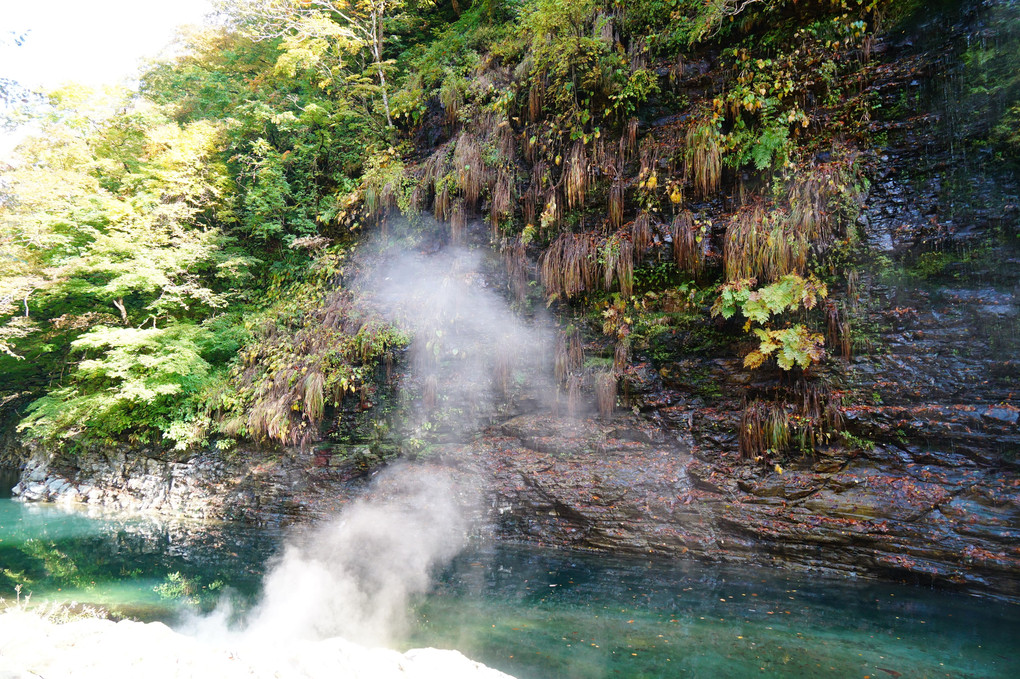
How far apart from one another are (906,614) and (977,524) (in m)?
1.27

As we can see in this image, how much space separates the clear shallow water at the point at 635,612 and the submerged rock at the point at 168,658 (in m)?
0.93

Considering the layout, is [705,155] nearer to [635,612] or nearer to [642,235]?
[642,235]

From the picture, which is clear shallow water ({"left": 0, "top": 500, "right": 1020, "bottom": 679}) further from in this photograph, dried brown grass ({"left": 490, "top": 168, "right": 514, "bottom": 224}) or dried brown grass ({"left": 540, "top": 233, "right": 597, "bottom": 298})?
dried brown grass ({"left": 490, "top": 168, "right": 514, "bottom": 224})

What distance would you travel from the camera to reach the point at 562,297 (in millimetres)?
7223

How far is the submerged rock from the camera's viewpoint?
246 cm

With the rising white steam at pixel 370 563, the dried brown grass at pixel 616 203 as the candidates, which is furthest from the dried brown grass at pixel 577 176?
the rising white steam at pixel 370 563

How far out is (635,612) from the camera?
454cm

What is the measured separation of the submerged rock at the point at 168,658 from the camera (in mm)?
2463

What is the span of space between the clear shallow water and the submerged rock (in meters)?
0.93

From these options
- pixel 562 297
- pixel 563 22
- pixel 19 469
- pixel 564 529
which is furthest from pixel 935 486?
pixel 19 469

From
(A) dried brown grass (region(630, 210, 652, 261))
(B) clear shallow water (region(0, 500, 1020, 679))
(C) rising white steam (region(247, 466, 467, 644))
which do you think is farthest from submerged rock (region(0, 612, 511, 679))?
(A) dried brown grass (region(630, 210, 652, 261))

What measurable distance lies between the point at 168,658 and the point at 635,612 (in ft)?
12.4

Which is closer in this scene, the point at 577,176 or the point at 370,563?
the point at 370,563

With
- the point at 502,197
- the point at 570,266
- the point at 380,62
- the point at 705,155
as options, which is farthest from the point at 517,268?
the point at 380,62
